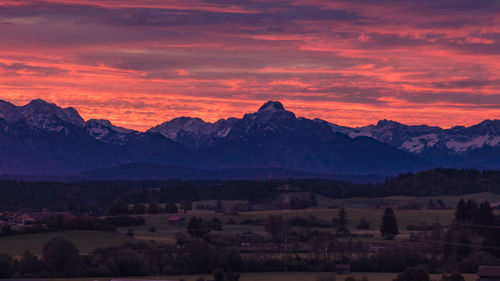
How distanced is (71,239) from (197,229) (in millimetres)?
22847

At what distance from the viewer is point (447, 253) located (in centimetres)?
10931

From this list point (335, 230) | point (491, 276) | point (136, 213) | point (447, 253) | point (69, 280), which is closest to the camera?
point (491, 276)

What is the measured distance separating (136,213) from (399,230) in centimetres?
5198

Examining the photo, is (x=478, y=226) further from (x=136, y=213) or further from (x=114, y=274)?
(x=136, y=213)

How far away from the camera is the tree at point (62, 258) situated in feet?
306

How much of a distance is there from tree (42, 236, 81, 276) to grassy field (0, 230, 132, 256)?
8.78m

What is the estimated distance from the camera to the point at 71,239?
118 meters

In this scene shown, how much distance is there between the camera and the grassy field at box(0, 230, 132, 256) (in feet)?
353

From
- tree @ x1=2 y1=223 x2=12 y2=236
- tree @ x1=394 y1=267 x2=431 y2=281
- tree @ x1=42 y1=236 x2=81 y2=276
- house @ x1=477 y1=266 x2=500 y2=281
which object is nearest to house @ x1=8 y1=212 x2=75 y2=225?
tree @ x1=2 y1=223 x2=12 y2=236

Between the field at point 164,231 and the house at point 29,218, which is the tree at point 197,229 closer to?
the field at point 164,231

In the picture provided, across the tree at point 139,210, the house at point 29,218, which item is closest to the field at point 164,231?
the tree at point 139,210

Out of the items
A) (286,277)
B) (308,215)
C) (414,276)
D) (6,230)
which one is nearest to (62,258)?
(286,277)

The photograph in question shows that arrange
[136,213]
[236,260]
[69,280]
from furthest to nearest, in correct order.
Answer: [136,213]
[236,260]
[69,280]

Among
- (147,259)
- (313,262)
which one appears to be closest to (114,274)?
(147,259)
